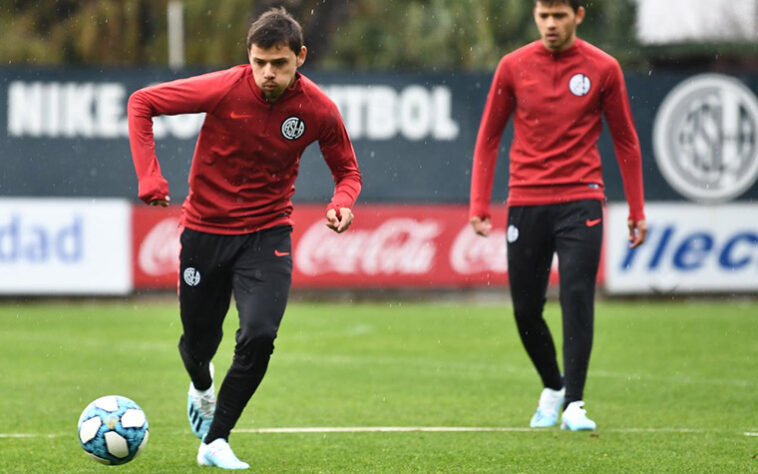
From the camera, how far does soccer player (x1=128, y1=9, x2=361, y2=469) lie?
633 cm

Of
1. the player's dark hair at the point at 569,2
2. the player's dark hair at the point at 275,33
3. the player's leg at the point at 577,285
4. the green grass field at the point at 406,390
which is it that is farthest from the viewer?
the player's leg at the point at 577,285

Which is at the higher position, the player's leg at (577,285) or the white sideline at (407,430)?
the player's leg at (577,285)

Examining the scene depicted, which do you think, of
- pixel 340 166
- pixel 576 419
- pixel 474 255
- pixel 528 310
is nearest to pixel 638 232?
pixel 528 310

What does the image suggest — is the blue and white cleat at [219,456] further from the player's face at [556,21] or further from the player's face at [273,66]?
the player's face at [556,21]

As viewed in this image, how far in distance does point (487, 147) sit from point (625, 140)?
0.77 meters

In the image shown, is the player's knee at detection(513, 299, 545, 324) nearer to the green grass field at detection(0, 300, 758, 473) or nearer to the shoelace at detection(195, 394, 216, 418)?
the green grass field at detection(0, 300, 758, 473)

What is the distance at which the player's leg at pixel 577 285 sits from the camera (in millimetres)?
7539

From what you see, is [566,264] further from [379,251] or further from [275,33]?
[379,251]

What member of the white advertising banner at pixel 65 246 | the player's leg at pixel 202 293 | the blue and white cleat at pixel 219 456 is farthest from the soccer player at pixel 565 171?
the white advertising banner at pixel 65 246

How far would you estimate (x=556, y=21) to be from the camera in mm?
7453

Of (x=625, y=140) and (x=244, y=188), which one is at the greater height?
(x=625, y=140)

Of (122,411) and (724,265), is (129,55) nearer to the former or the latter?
(724,265)

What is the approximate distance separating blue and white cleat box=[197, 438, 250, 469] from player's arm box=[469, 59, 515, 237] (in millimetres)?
2100

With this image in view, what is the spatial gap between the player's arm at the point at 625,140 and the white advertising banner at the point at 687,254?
423 inches
